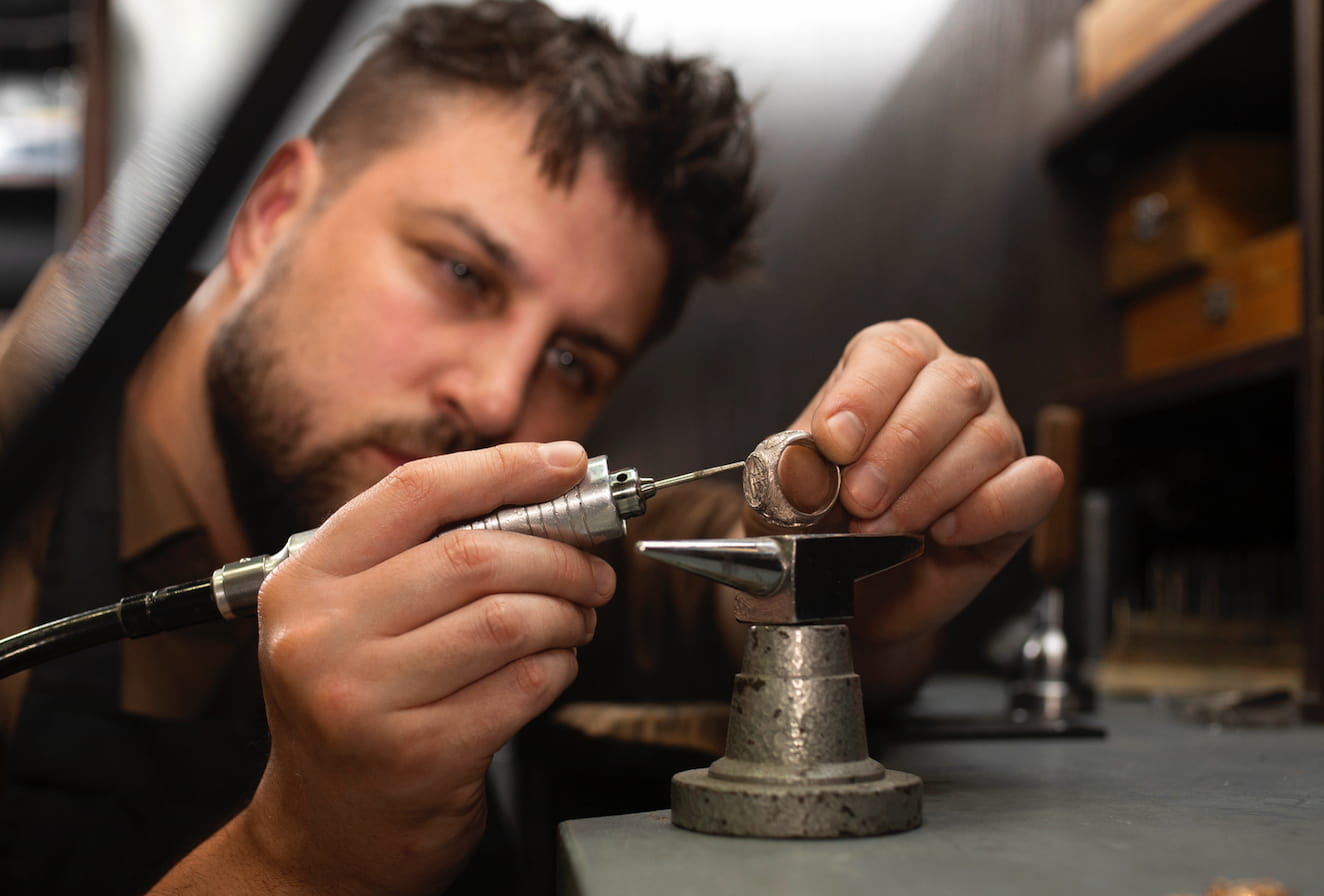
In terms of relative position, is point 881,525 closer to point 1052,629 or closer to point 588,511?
point 588,511

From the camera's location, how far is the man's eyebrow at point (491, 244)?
3.17ft

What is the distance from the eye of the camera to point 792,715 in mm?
495

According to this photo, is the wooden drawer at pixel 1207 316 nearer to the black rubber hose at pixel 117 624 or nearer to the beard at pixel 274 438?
the beard at pixel 274 438

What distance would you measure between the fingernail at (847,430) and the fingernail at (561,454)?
0.53ft

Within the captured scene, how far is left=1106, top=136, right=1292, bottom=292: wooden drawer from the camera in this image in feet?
3.85

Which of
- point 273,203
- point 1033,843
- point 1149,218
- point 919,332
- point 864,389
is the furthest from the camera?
point 1149,218

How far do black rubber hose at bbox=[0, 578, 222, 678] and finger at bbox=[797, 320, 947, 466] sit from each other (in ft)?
1.23

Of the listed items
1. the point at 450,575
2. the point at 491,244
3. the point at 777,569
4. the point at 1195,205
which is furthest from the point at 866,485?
the point at 1195,205

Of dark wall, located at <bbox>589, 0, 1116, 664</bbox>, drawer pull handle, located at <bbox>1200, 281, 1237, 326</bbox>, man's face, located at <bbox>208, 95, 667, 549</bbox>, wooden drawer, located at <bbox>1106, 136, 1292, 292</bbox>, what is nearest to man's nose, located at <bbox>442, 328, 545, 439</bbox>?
man's face, located at <bbox>208, 95, 667, 549</bbox>

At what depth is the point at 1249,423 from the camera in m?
1.41

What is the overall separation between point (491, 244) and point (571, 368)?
5.5 inches

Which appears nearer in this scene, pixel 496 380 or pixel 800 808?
pixel 800 808

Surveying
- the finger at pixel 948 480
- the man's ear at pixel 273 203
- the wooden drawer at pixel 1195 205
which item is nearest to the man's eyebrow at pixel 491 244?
the man's ear at pixel 273 203

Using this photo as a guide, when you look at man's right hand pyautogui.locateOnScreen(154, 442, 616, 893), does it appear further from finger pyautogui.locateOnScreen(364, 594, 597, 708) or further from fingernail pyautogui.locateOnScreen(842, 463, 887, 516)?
fingernail pyautogui.locateOnScreen(842, 463, 887, 516)
